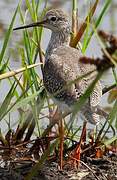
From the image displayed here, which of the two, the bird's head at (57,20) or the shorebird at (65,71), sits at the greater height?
the bird's head at (57,20)

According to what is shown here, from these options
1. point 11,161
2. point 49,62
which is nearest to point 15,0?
point 49,62

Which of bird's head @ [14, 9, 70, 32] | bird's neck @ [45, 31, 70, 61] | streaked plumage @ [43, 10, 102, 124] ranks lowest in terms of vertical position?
streaked plumage @ [43, 10, 102, 124]

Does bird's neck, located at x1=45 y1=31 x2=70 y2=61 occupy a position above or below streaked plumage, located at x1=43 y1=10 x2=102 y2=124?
above

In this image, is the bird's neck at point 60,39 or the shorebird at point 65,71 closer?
the shorebird at point 65,71

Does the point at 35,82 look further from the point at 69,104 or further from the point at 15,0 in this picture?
the point at 15,0

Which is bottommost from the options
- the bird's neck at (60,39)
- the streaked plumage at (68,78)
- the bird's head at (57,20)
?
the streaked plumage at (68,78)

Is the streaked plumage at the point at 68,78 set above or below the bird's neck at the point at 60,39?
below

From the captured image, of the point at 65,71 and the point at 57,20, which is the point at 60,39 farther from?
the point at 65,71

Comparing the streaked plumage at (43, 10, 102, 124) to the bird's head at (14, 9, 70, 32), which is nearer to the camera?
the streaked plumage at (43, 10, 102, 124)
